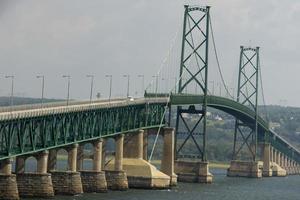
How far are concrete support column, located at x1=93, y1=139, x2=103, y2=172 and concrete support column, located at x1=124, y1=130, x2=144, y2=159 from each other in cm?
935

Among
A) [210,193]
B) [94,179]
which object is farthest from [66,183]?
[210,193]

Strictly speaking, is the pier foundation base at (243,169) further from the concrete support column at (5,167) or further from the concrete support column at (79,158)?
the concrete support column at (5,167)

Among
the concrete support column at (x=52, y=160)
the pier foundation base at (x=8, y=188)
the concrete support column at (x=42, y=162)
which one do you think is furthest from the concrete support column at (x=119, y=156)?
the pier foundation base at (x=8, y=188)

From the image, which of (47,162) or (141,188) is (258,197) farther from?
(47,162)

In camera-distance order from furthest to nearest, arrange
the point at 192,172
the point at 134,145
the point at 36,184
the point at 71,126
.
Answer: the point at 192,172 → the point at 134,145 → the point at 71,126 → the point at 36,184

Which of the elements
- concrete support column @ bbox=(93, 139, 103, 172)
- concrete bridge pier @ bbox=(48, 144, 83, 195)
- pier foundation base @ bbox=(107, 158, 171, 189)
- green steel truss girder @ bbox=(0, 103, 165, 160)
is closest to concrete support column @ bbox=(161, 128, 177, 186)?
green steel truss girder @ bbox=(0, 103, 165, 160)

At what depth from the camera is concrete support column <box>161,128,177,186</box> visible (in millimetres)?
140375

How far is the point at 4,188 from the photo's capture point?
314 feet

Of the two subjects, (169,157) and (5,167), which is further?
(169,157)

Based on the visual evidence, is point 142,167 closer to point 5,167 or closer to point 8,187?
point 5,167

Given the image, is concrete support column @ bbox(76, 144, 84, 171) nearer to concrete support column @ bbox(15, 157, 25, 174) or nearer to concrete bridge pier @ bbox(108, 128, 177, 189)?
concrete bridge pier @ bbox(108, 128, 177, 189)

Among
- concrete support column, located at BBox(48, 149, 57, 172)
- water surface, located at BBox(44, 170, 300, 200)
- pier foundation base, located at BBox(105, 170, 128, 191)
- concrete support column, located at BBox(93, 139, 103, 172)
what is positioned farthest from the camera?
pier foundation base, located at BBox(105, 170, 128, 191)

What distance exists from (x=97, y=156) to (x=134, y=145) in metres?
13.8

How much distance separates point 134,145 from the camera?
13475 cm
